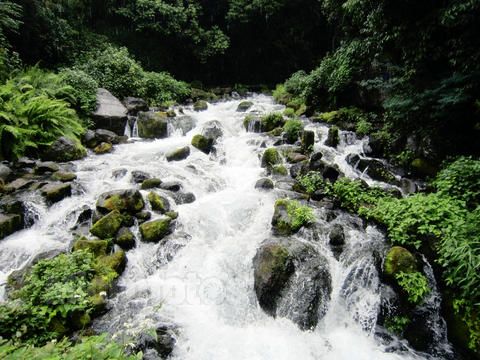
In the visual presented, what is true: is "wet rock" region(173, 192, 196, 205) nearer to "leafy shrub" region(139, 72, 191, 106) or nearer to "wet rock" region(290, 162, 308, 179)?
"wet rock" region(290, 162, 308, 179)

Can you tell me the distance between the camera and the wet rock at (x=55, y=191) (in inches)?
278

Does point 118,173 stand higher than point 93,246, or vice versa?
point 118,173

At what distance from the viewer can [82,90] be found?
1204 centimetres

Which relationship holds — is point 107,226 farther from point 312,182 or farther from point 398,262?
point 398,262

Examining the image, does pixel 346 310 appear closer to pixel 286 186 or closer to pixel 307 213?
pixel 307 213

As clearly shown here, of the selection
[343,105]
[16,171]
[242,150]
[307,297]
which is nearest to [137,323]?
[307,297]

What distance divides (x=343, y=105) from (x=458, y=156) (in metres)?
6.73

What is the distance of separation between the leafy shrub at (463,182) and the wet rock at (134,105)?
1182 cm

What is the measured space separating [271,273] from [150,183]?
14.2 ft

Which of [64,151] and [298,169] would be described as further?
[64,151]

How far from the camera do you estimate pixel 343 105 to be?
13281mm

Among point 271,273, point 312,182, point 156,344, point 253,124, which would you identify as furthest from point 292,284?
point 253,124

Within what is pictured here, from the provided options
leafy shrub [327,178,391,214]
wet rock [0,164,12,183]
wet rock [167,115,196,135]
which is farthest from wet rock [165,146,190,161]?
leafy shrub [327,178,391,214]

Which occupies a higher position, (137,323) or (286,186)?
(286,186)
